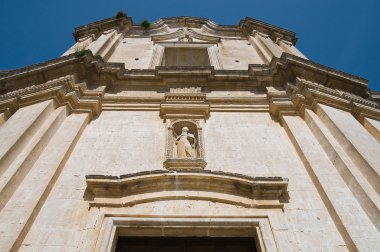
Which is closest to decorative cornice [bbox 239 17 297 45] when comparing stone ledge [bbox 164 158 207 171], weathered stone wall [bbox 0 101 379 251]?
weathered stone wall [bbox 0 101 379 251]

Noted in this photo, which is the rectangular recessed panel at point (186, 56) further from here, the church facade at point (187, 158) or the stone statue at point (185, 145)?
the stone statue at point (185, 145)

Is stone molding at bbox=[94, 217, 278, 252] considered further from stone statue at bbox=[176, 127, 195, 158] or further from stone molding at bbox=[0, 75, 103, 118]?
stone molding at bbox=[0, 75, 103, 118]

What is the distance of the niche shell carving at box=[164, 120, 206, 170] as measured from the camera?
23.2 ft

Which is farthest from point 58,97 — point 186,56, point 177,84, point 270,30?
point 270,30

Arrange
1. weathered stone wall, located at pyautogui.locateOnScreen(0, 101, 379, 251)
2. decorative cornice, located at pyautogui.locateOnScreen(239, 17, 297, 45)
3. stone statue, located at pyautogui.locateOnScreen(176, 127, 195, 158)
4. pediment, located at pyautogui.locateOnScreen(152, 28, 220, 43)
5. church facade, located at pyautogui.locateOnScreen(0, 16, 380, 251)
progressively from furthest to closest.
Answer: pediment, located at pyautogui.locateOnScreen(152, 28, 220, 43) < decorative cornice, located at pyautogui.locateOnScreen(239, 17, 297, 45) < stone statue, located at pyautogui.locateOnScreen(176, 127, 195, 158) < church facade, located at pyautogui.locateOnScreen(0, 16, 380, 251) < weathered stone wall, located at pyautogui.locateOnScreen(0, 101, 379, 251)

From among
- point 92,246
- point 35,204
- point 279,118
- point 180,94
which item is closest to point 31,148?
point 35,204

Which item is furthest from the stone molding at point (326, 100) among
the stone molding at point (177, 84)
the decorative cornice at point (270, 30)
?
the decorative cornice at point (270, 30)

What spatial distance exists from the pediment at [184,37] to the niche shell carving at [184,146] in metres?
7.22

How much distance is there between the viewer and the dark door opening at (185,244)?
595cm

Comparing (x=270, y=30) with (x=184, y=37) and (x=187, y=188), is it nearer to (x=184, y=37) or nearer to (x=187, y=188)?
(x=184, y=37)

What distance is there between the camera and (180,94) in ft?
31.2

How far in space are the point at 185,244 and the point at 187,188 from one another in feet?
2.96

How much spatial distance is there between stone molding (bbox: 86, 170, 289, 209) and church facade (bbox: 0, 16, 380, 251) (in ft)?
0.06

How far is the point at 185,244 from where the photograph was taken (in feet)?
19.7
